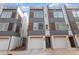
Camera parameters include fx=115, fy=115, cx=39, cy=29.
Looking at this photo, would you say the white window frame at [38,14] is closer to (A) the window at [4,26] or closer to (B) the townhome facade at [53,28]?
(B) the townhome facade at [53,28]

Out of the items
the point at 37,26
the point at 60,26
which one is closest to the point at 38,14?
the point at 37,26

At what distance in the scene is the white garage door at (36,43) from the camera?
414 cm

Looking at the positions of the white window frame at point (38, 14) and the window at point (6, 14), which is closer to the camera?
the window at point (6, 14)

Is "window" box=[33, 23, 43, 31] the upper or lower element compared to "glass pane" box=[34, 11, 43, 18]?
lower

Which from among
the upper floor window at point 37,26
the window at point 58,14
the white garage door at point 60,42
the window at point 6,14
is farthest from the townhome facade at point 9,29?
the window at point 58,14

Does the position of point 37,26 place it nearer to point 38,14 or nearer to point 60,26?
point 38,14

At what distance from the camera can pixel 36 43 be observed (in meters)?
4.22

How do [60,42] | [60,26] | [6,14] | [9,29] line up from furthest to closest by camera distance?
[6,14], [60,26], [9,29], [60,42]

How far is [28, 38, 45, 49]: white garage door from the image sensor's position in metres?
4.14

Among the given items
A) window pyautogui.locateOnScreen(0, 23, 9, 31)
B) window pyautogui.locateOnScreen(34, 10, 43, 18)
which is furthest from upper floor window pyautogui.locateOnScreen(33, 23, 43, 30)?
window pyautogui.locateOnScreen(0, 23, 9, 31)

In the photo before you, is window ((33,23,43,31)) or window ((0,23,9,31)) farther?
window ((33,23,43,31))

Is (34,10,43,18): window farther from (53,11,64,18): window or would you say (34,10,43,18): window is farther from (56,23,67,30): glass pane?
(56,23,67,30): glass pane

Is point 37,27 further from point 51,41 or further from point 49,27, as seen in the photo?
point 51,41

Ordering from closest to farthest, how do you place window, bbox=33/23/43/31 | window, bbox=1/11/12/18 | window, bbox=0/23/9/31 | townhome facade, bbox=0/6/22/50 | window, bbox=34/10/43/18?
1. townhome facade, bbox=0/6/22/50
2. window, bbox=0/23/9/31
3. window, bbox=33/23/43/31
4. window, bbox=1/11/12/18
5. window, bbox=34/10/43/18
